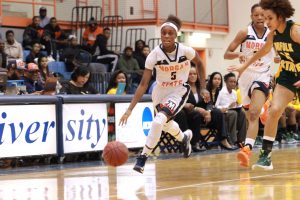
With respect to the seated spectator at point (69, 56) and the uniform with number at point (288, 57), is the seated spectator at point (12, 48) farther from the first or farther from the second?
the uniform with number at point (288, 57)

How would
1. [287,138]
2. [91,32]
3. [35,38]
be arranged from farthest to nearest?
[91,32]
[35,38]
[287,138]

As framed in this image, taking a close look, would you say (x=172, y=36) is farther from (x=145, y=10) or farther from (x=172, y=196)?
(x=145, y=10)

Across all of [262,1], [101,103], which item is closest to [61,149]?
[101,103]

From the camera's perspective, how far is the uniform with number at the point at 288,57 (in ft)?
34.3

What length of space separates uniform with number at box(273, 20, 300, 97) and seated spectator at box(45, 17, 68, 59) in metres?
12.7

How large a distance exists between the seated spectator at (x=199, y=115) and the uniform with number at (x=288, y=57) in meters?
5.66

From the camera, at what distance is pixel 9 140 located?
13195 mm

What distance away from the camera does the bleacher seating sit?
21438 millimetres

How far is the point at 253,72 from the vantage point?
12.6 metres

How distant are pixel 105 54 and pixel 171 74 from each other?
12.5 m

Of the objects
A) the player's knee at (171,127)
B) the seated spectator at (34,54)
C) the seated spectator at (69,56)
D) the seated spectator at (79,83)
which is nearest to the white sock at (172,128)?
the player's knee at (171,127)

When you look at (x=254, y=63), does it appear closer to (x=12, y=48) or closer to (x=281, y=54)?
(x=281, y=54)

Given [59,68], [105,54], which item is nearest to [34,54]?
[59,68]

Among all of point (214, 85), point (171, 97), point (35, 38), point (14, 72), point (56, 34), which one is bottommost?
point (214, 85)
